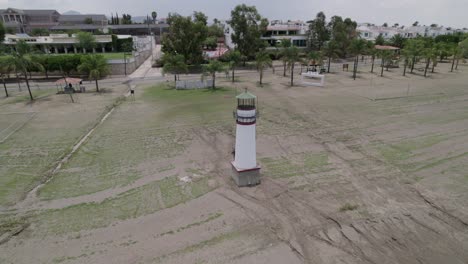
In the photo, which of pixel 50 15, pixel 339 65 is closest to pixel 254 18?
pixel 339 65

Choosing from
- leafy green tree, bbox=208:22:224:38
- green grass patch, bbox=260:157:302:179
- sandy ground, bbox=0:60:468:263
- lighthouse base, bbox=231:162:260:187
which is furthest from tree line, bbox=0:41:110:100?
leafy green tree, bbox=208:22:224:38

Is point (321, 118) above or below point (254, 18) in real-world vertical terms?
below

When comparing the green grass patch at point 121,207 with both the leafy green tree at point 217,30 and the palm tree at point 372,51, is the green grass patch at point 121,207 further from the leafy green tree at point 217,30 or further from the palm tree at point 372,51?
the leafy green tree at point 217,30

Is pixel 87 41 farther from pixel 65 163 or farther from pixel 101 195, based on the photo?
pixel 101 195

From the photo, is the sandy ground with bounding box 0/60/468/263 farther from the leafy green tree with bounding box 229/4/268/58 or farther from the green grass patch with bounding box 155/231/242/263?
the leafy green tree with bounding box 229/4/268/58

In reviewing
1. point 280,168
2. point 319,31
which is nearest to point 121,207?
point 280,168

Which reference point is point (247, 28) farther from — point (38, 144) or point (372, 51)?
point (38, 144)
